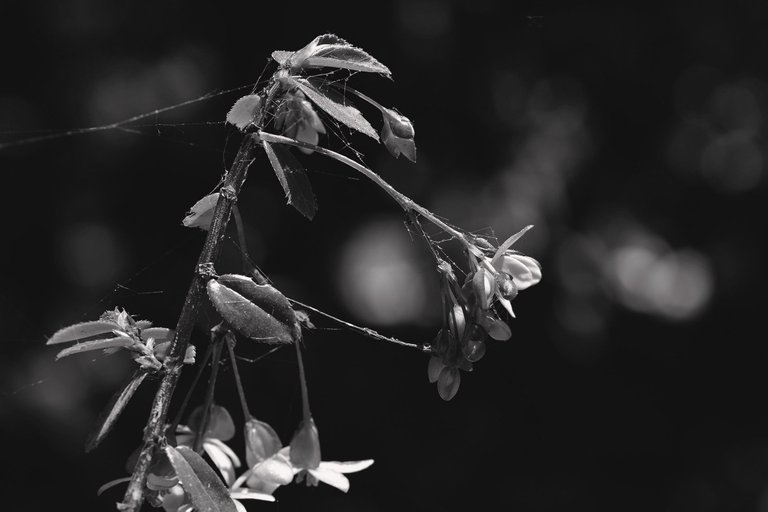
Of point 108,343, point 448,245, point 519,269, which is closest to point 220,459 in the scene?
point 108,343

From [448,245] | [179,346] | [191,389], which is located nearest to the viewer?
[179,346]

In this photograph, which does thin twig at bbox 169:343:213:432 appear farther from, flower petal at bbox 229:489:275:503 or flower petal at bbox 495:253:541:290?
flower petal at bbox 495:253:541:290

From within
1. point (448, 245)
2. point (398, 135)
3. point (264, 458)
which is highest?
point (398, 135)

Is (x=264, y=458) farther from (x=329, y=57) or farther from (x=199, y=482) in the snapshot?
(x=329, y=57)

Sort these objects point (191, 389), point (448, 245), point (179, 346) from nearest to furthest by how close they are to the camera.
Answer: point (179, 346) < point (191, 389) < point (448, 245)

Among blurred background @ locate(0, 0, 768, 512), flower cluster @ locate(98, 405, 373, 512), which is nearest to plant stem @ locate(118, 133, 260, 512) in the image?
flower cluster @ locate(98, 405, 373, 512)

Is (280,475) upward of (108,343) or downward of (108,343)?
downward

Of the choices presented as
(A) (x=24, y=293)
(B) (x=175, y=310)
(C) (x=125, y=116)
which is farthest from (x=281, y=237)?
(A) (x=24, y=293)
